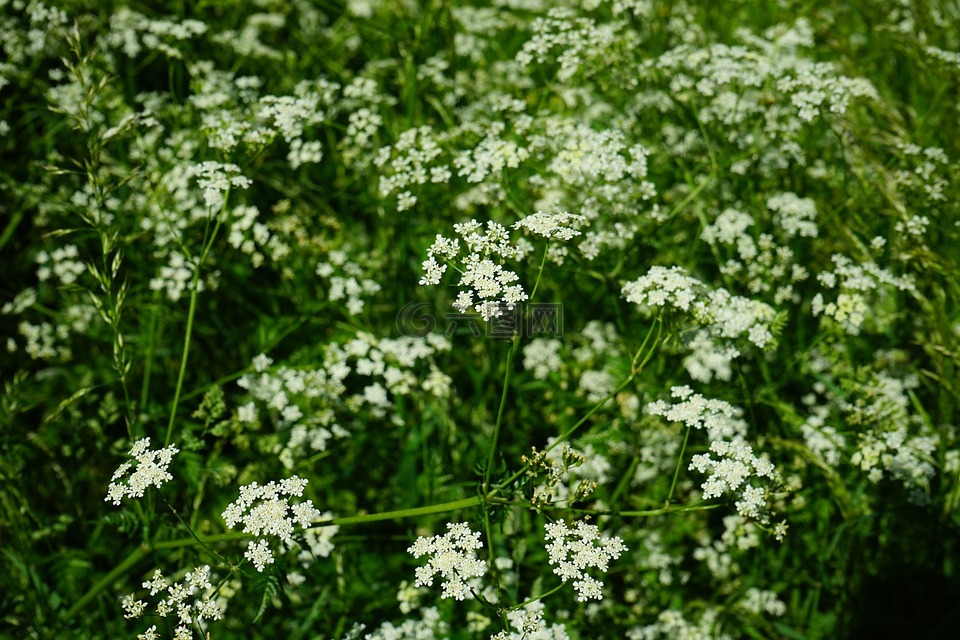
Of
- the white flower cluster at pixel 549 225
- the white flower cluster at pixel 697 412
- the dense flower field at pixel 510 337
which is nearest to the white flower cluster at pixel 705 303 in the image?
the dense flower field at pixel 510 337

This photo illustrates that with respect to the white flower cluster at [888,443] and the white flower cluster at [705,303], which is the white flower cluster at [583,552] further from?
the white flower cluster at [888,443]

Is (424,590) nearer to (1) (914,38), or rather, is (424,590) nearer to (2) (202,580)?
(2) (202,580)

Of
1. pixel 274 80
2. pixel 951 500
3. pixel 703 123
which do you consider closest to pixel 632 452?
pixel 951 500

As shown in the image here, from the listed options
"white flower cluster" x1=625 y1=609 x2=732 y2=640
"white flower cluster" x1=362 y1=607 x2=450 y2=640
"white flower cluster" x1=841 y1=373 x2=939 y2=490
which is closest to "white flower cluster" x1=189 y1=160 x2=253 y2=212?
"white flower cluster" x1=362 y1=607 x2=450 y2=640

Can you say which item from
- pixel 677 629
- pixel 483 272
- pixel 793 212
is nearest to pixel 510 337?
pixel 483 272

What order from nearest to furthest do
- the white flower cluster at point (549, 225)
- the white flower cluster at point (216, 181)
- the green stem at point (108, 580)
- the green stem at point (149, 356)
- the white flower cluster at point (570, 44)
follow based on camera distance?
the white flower cluster at point (549, 225) < the green stem at point (108, 580) < the white flower cluster at point (216, 181) < the green stem at point (149, 356) < the white flower cluster at point (570, 44)

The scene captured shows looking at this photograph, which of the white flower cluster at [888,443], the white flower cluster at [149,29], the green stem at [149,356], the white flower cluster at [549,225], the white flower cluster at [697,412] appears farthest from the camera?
the white flower cluster at [149,29]
